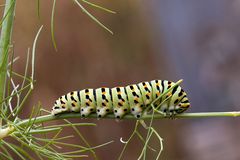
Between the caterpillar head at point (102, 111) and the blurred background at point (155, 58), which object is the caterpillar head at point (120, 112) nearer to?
the caterpillar head at point (102, 111)

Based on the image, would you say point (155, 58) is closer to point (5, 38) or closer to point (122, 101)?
point (122, 101)

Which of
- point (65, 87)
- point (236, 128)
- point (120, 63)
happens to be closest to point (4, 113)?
point (65, 87)

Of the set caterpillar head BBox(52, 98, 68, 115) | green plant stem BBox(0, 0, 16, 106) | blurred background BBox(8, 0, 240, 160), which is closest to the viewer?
green plant stem BBox(0, 0, 16, 106)

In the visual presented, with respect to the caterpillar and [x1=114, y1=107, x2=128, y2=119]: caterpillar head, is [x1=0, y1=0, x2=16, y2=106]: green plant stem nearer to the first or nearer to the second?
the caterpillar

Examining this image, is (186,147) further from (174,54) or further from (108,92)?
(108,92)

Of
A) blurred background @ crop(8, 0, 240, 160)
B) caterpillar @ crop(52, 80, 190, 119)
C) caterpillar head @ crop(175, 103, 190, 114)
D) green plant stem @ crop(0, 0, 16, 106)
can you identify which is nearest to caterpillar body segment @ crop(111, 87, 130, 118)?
caterpillar @ crop(52, 80, 190, 119)

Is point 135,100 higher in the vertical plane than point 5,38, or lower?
lower

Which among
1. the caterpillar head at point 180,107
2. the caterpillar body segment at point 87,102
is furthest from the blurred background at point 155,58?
the caterpillar head at point 180,107

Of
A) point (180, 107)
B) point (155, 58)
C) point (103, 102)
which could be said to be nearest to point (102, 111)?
point (103, 102)
